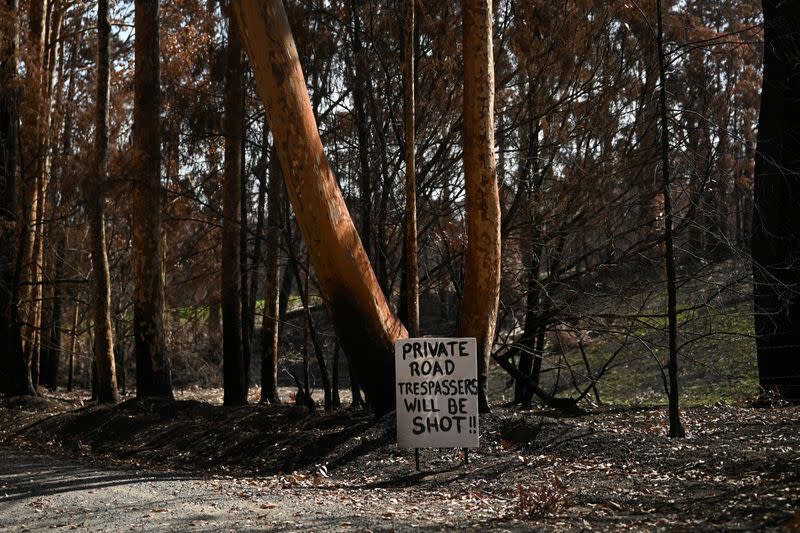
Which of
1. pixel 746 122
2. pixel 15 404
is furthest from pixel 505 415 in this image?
pixel 746 122

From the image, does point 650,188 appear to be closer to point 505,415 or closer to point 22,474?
point 505,415

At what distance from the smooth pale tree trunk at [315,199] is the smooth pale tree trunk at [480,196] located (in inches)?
45.4

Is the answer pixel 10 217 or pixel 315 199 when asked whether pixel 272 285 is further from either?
pixel 315 199

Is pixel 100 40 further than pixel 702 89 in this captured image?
Yes

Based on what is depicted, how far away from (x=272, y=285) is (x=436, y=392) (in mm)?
9444

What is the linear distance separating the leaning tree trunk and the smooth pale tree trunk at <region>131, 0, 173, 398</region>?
9544 mm

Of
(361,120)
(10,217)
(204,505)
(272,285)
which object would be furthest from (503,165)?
(10,217)

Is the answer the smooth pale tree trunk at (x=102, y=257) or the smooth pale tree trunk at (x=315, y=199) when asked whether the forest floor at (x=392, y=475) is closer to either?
the smooth pale tree trunk at (x=315, y=199)

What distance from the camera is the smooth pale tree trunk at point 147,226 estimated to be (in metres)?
15.8

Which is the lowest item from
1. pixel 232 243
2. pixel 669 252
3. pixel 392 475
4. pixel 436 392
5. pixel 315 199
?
pixel 392 475

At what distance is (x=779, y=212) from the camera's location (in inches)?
584

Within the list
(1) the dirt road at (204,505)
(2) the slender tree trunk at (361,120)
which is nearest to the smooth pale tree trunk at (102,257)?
(2) the slender tree trunk at (361,120)

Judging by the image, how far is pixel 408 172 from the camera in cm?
1219

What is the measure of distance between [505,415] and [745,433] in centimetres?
269
